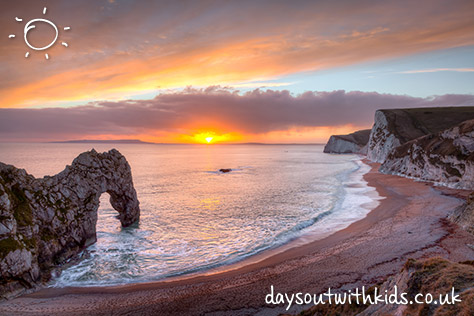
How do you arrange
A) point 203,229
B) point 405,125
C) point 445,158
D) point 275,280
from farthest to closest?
point 405,125 → point 445,158 → point 203,229 → point 275,280

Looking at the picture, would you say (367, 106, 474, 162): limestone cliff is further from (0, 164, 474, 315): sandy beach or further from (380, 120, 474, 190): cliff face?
(0, 164, 474, 315): sandy beach

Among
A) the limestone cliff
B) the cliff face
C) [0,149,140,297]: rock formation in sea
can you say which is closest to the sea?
[0,149,140,297]: rock formation in sea

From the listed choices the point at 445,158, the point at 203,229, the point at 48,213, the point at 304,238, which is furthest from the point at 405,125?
the point at 48,213

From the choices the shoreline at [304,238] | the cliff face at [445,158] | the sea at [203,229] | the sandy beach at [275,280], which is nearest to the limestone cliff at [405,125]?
the cliff face at [445,158]

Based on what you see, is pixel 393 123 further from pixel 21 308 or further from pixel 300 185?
pixel 21 308

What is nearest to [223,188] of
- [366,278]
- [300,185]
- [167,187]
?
[167,187]

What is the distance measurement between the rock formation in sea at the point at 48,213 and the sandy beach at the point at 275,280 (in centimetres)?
209

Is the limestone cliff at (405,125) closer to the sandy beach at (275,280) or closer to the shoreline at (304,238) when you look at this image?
the shoreline at (304,238)

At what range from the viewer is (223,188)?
175ft

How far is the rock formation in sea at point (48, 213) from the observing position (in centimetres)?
1501

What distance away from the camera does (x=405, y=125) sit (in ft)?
311

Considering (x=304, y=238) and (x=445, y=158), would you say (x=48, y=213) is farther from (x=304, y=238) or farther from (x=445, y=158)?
(x=445, y=158)

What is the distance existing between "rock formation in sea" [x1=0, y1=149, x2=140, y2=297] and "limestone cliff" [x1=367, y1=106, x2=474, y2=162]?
89.1 meters

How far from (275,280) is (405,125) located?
3975 inches
